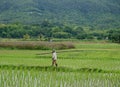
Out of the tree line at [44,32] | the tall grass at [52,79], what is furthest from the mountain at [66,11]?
the tall grass at [52,79]

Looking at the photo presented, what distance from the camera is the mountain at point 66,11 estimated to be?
368ft

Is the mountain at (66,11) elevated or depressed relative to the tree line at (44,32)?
elevated

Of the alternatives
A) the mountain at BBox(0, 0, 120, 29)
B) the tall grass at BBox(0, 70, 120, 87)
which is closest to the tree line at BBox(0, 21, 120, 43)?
the mountain at BBox(0, 0, 120, 29)

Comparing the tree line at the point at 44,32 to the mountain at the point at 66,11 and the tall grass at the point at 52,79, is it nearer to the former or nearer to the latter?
the mountain at the point at 66,11

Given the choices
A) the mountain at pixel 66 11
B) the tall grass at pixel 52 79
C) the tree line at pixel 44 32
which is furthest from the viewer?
the mountain at pixel 66 11

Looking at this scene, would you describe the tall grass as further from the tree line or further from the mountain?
the mountain

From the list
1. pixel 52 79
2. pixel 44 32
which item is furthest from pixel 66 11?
pixel 52 79

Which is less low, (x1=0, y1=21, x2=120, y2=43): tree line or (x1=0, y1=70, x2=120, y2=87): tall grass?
(x1=0, y1=70, x2=120, y2=87): tall grass

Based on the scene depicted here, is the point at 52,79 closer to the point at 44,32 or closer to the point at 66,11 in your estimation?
the point at 44,32

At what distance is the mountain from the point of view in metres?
112

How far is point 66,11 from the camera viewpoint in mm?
125188

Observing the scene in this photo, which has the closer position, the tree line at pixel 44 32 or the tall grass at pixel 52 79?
the tall grass at pixel 52 79

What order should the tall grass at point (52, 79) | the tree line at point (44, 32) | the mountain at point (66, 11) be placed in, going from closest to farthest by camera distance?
the tall grass at point (52, 79)
the tree line at point (44, 32)
the mountain at point (66, 11)

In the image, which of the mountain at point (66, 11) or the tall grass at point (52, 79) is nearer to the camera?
the tall grass at point (52, 79)
